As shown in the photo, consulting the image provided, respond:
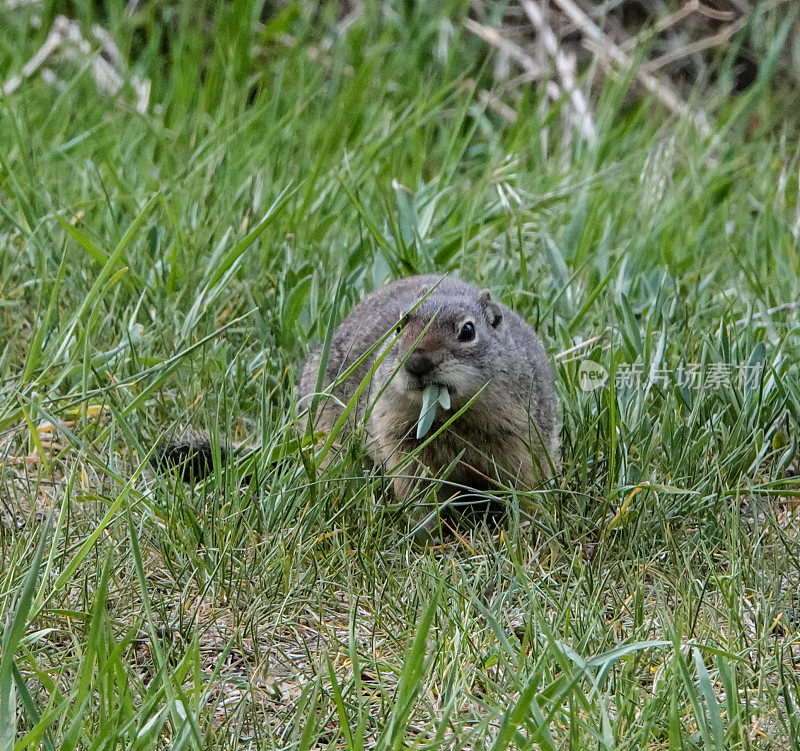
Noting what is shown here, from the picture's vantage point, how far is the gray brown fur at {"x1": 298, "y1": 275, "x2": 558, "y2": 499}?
3.05 metres

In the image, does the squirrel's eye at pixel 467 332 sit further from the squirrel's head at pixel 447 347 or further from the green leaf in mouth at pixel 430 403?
the green leaf in mouth at pixel 430 403

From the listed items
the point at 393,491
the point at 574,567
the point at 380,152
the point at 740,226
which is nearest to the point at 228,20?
the point at 380,152

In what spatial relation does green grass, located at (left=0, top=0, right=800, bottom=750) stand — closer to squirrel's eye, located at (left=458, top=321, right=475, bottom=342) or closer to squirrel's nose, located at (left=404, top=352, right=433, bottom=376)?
squirrel's nose, located at (left=404, top=352, right=433, bottom=376)

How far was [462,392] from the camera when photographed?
3090mm

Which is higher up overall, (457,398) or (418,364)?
(418,364)

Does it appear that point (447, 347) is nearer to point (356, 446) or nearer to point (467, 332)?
point (467, 332)

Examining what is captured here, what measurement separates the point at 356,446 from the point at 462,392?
0.33m

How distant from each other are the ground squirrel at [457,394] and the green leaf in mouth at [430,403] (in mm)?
19

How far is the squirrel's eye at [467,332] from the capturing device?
10.2ft

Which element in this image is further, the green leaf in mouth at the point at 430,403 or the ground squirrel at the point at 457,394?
the ground squirrel at the point at 457,394

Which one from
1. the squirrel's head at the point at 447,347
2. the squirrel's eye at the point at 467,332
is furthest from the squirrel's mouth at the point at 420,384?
the squirrel's eye at the point at 467,332

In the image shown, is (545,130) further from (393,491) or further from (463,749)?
(463,749)

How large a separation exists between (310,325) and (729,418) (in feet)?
4.43

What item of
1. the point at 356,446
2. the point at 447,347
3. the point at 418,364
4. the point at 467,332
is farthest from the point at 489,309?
the point at 356,446
